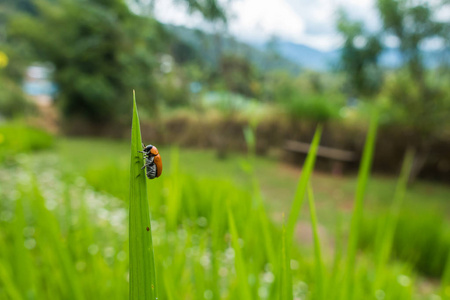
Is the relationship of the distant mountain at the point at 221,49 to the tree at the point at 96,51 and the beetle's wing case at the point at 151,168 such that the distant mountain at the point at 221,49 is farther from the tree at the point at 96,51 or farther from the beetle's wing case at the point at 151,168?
the beetle's wing case at the point at 151,168

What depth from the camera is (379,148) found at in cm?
610

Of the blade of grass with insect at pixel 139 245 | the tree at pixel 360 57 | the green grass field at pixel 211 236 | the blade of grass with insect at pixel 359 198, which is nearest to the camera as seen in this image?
the blade of grass with insect at pixel 139 245

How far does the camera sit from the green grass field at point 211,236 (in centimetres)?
48

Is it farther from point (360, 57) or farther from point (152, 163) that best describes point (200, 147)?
point (152, 163)

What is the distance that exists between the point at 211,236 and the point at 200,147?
7.82m

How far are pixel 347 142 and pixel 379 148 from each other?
597 mm

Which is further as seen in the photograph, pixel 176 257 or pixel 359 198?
pixel 176 257

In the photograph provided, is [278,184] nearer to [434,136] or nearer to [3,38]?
[434,136]

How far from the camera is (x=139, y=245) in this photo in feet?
0.63

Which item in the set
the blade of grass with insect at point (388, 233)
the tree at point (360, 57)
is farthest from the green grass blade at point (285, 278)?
the tree at point (360, 57)

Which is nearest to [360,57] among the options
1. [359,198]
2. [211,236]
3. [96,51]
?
[211,236]

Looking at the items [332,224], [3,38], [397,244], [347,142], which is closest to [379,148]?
[347,142]

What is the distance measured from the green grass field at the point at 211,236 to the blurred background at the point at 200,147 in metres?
0.01

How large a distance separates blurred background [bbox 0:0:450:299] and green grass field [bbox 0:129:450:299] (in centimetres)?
1
